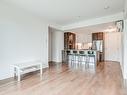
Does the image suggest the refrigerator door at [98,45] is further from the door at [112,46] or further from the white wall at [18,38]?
the white wall at [18,38]

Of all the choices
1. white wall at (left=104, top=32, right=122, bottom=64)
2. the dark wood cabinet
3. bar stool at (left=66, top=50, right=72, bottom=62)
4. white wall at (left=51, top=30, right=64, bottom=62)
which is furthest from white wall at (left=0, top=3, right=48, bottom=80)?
white wall at (left=104, top=32, right=122, bottom=64)

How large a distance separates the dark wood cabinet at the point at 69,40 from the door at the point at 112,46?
2813 millimetres

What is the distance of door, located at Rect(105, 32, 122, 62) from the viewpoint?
7879 mm

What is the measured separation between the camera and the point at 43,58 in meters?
5.58

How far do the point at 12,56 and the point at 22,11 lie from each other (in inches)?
76.0

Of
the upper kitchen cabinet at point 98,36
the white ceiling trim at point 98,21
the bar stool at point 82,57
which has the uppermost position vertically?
the white ceiling trim at point 98,21

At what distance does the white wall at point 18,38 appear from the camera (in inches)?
145

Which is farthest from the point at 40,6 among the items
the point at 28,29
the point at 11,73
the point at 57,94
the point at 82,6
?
the point at 57,94

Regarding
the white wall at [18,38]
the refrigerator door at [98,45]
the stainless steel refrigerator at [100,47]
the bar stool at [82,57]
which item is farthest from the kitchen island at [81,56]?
the white wall at [18,38]

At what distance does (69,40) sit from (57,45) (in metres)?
1.48

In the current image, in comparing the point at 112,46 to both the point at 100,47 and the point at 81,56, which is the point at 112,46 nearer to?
the point at 100,47

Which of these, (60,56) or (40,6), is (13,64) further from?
(60,56)

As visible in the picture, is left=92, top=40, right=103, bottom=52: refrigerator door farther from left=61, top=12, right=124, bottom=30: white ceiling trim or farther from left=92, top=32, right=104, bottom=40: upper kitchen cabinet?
left=61, top=12, right=124, bottom=30: white ceiling trim

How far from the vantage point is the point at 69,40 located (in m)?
8.75
